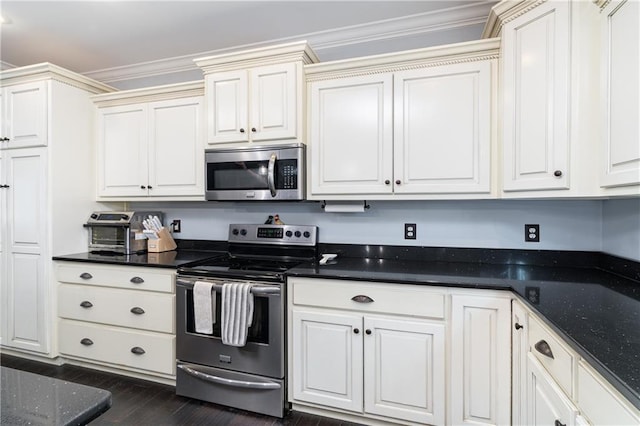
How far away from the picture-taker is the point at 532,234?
209 cm

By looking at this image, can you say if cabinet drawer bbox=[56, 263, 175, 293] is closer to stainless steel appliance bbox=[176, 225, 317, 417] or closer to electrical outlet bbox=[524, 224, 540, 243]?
stainless steel appliance bbox=[176, 225, 317, 417]

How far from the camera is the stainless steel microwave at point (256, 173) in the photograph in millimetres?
2182

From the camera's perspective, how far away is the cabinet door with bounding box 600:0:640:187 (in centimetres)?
125

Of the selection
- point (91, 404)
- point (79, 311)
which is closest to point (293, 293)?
point (91, 404)

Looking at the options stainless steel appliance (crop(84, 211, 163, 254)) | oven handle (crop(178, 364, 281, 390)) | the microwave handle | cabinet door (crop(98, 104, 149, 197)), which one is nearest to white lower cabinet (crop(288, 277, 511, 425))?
oven handle (crop(178, 364, 281, 390))

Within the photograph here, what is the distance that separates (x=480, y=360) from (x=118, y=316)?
238cm

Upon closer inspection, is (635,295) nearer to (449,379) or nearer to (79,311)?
(449,379)

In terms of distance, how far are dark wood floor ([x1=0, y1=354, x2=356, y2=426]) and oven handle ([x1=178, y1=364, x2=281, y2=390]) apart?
18 centimetres

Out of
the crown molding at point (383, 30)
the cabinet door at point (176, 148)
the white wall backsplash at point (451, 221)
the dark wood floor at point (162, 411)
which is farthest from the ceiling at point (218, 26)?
the dark wood floor at point (162, 411)

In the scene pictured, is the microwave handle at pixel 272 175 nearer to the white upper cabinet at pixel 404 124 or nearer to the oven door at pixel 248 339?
the white upper cabinet at pixel 404 124

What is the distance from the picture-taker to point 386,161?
206 centimetres

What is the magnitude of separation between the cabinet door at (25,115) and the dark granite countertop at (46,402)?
2.50m

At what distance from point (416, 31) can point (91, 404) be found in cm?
267

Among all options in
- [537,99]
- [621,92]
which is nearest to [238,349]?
[537,99]
